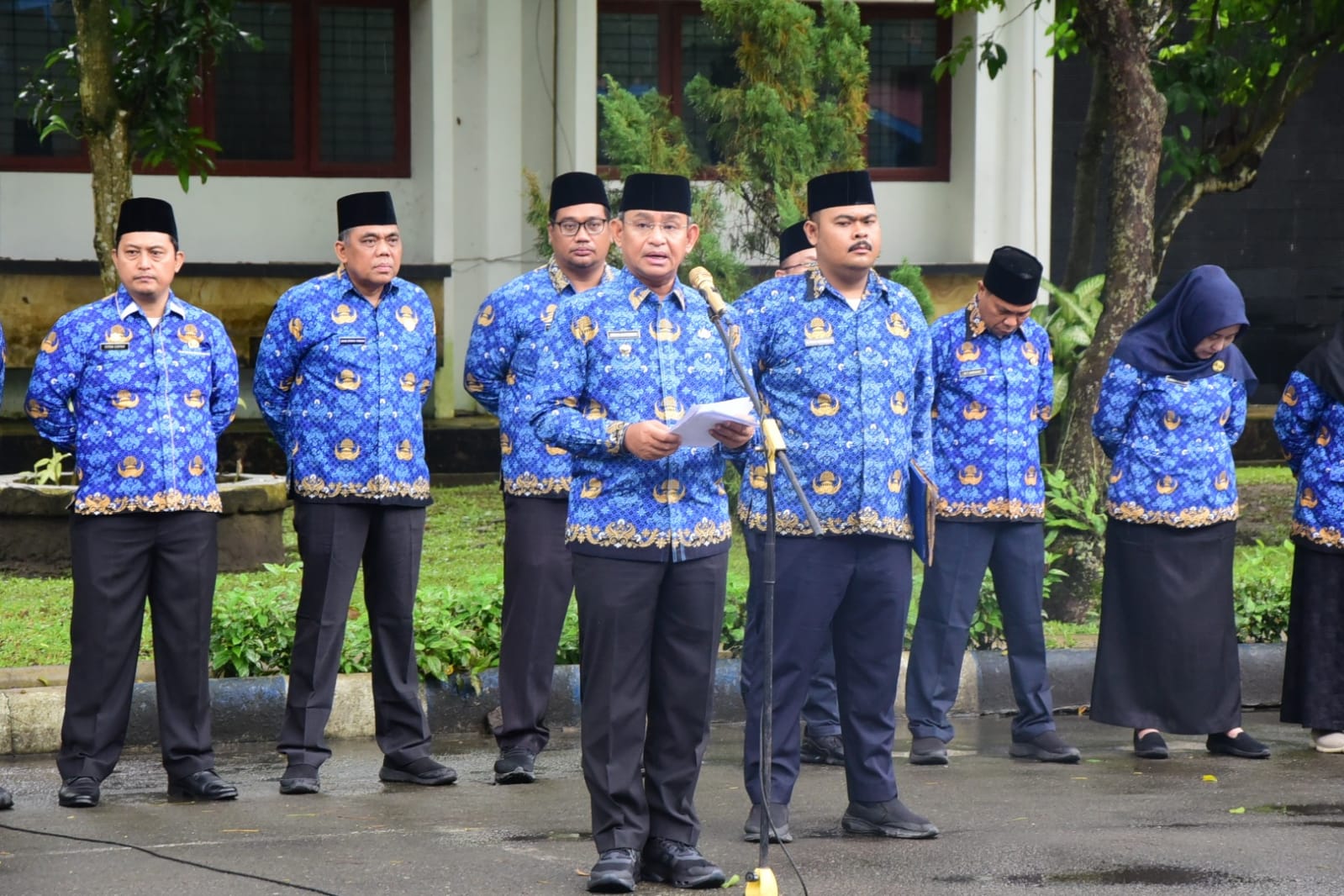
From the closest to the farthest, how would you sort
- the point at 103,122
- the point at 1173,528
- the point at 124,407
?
the point at 124,407
the point at 1173,528
the point at 103,122

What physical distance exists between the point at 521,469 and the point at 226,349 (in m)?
1.19

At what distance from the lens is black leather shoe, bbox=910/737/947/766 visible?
7.97 meters

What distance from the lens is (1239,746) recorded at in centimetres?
825

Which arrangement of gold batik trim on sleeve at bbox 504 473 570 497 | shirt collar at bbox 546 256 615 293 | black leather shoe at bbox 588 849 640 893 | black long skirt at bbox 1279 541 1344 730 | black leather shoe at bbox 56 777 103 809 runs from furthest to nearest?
black long skirt at bbox 1279 541 1344 730
shirt collar at bbox 546 256 615 293
gold batik trim on sleeve at bbox 504 473 570 497
black leather shoe at bbox 56 777 103 809
black leather shoe at bbox 588 849 640 893

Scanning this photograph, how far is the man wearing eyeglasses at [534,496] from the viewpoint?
25.2 feet

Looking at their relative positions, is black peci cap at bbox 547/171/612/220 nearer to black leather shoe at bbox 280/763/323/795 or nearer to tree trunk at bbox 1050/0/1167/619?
black leather shoe at bbox 280/763/323/795

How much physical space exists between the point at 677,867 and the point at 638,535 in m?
0.97

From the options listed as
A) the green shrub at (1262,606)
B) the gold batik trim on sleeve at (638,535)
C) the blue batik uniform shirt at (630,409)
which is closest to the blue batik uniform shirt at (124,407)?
the blue batik uniform shirt at (630,409)

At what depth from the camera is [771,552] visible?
17.7 ft

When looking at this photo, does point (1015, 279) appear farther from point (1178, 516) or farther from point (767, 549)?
point (767, 549)

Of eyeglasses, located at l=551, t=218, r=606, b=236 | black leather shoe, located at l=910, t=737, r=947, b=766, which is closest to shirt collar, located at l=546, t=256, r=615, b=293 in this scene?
eyeglasses, located at l=551, t=218, r=606, b=236

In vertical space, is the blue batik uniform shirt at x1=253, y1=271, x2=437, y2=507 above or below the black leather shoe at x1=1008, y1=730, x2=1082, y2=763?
above

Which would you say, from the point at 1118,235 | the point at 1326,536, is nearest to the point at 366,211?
the point at 1326,536

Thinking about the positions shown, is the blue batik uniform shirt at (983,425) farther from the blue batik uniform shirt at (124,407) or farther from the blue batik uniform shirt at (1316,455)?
the blue batik uniform shirt at (124,407)
